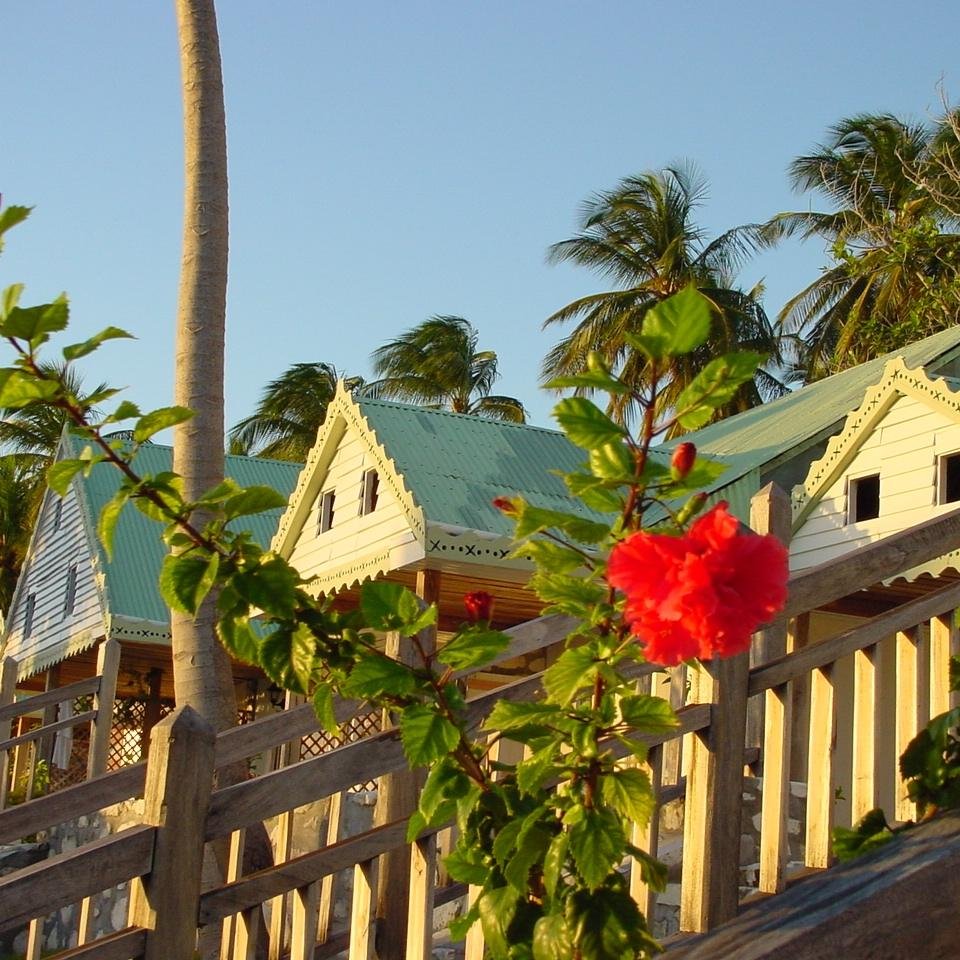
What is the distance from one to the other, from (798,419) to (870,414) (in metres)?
3.61

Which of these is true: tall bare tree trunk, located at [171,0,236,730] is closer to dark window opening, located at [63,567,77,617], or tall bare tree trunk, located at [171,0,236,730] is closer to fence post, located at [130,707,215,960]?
fence post, located at [130,707,215,960]

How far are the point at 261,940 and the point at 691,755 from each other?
4051mm

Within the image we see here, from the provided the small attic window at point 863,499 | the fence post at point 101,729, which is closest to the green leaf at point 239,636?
the small attic window at point 863,499

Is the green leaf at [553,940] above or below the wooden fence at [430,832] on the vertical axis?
below

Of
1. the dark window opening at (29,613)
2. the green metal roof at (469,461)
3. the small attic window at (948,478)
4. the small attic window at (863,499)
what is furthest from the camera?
the dark window opening at (29,613)

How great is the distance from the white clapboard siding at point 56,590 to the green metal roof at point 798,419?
8.23 metres

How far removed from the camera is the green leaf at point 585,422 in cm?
247

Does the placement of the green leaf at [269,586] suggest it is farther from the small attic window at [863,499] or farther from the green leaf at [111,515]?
the small attic window at [863,499]

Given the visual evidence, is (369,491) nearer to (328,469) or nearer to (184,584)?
(328,469)

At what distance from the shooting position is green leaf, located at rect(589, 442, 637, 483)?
2.48 meters

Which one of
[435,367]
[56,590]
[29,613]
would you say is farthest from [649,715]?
[435,367]

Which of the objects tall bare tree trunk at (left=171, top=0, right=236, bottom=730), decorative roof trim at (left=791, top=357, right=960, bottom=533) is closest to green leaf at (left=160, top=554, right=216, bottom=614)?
tall bare tree trunk at (left=171, top=0, right=236, bottom=730)

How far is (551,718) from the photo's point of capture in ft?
8.75

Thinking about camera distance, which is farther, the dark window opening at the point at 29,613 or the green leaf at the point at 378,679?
the dark window opening at the point at 29,613
